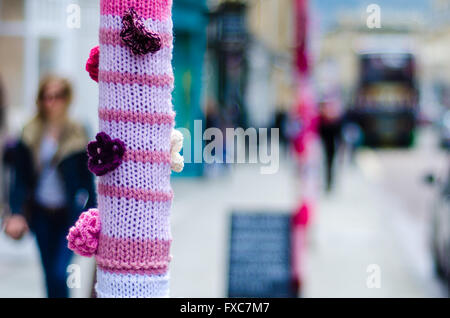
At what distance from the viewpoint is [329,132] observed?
15.5 m

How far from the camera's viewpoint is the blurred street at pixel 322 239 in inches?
277

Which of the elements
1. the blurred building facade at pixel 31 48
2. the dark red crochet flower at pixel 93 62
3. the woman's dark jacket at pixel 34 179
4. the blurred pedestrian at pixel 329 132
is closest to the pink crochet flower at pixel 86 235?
the dark red crochet flower at pixel 93 62

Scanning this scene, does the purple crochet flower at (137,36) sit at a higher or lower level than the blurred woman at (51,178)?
higher

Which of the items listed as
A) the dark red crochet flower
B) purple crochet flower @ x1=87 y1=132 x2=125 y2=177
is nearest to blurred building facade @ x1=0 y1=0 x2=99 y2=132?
the dark red crochet flower

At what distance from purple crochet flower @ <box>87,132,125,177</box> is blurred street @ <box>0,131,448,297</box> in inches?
41.0

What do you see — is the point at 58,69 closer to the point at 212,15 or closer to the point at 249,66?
the point at 212,15

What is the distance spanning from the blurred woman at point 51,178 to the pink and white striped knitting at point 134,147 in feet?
7.46

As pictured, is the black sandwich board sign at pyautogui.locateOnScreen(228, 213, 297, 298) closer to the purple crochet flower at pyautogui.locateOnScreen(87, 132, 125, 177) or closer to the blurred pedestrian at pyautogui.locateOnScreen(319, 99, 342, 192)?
the purple crochet flower at pyautogui.locateOnScreen(87, 132, 125, 177)

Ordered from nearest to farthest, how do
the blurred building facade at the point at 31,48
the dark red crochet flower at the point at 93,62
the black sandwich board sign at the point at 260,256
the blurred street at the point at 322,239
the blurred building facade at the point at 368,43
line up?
the dark red crochet flower at the point at 93,62 → the black sandwich board sign at the point at 260,256 → the blurred street at the point at 322,239 → the blurred building facade at the point at 31,48 → the blurred building facade at the point at 368,43

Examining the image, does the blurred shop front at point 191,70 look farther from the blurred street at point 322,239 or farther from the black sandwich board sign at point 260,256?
the black sandwich board sign at point 260,256

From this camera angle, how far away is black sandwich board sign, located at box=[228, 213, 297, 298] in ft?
18.5

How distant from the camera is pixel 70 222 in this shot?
432cm

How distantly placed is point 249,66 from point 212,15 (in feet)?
51.2
